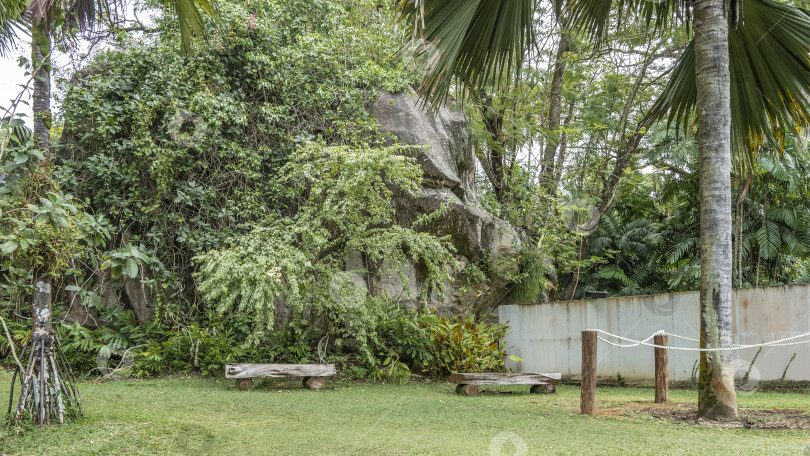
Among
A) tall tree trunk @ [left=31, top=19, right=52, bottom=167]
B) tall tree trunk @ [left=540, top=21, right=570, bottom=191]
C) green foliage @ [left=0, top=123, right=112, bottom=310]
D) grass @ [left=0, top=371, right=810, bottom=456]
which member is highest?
tall tree trunk @ [left=540, top=21, right=570, bottom=191]

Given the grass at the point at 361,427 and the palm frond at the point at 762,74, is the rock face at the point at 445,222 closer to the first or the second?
the grass at the point at 361,427

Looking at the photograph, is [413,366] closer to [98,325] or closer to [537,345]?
[537,345]

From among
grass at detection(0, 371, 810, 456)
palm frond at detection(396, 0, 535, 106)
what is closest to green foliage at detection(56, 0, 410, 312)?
grass at detection(0, 371, 810, 456)

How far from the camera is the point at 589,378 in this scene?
18.5 ft

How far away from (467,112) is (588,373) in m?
7.32

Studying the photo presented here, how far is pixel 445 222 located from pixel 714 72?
567 centimetres

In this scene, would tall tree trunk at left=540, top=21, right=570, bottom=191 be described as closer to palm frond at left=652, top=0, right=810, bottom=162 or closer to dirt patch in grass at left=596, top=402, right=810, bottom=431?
palm frond at left=652, top=0, right=810, bottom=162

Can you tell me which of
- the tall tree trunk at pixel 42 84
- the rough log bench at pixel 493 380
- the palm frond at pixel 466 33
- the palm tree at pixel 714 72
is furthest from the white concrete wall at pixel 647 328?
the tall tree trunk at pixel 42 84

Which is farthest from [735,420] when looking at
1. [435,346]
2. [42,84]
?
[42,84]

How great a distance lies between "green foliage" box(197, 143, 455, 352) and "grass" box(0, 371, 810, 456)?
119cm

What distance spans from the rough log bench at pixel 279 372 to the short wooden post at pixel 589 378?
137 inches

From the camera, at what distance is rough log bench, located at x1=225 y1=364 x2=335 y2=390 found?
7.36m

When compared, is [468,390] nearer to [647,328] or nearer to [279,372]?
[279,372]

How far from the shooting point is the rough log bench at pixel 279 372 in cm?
736
